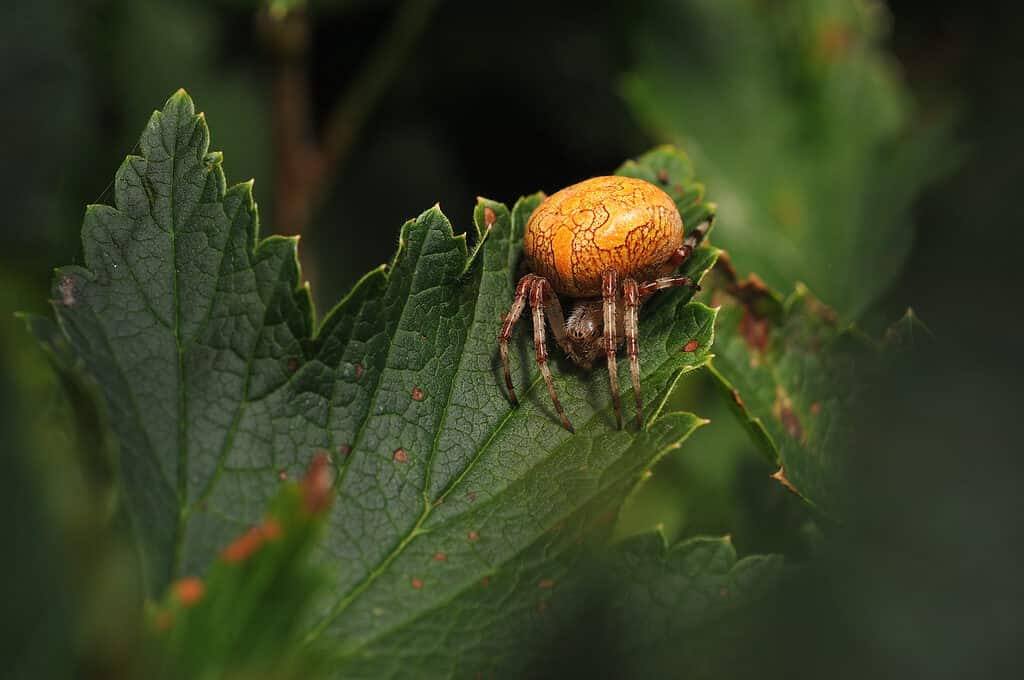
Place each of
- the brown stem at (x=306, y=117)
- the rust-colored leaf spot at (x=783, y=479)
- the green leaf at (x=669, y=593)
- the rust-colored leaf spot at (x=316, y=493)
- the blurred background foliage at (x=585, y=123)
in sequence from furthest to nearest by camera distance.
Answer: the brown stem at (x=306, y=117)
the blurred background foliage at (x=585, y=123)
the rust-colored leaf spot at (x=783, y=479)
the green leaf at (x=669, y=593)
the rust-colored leaf spot at (x=316, y=493)

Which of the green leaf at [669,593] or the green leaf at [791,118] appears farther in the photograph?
the green leaf at [791,118]

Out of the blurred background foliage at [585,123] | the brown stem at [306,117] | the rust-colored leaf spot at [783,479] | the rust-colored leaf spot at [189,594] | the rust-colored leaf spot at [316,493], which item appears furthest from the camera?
the brown stem at [306,117]

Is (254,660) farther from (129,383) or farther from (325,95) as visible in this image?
(325,95)

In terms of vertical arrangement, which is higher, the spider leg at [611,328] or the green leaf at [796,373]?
the spider leg at [611,328]

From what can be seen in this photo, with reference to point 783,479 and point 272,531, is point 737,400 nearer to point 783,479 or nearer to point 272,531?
point 783,479

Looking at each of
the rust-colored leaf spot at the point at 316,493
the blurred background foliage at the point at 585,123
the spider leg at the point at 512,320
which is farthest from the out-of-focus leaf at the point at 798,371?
the rust-colored leaf spot at the point at 316,493

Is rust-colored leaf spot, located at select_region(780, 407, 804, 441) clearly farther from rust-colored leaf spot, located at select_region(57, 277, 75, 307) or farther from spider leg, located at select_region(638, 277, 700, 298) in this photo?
rust-colored leaf spot, located at select_region(57, 277, 75, 307)

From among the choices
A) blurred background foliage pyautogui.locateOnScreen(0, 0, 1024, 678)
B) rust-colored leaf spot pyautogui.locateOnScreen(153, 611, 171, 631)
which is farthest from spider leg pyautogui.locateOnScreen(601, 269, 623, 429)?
rust-colored leaf spot pyautogui.locateOnScreen(153, 611, 171, 631)

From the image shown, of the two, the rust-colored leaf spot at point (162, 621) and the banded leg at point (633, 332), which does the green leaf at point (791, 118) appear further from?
the rust-colored leaf spot at point (162, 621)
